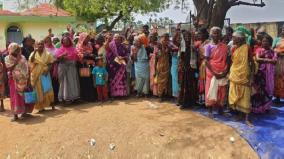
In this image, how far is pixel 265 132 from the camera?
583 cm

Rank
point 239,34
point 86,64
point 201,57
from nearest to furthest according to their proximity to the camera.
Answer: point 239,34 → point 201,57 → point 86,64

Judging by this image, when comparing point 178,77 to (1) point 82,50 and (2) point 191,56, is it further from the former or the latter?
(1) point 82,50

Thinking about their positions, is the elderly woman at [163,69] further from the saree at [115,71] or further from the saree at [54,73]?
the saree at [54,73]

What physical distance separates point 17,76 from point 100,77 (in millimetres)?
1885

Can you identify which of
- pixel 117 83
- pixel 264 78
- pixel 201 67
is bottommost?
pixel 117 83

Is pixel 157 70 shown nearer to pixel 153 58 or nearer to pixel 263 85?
pixel 153 58

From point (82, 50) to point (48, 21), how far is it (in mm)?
13339

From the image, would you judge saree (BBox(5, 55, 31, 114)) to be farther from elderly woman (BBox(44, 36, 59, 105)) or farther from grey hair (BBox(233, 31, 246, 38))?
grey hair (BBox(233, 31, 246, 38))

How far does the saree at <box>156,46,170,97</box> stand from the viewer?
8023mm

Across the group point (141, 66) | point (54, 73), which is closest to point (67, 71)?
point (54, 73)

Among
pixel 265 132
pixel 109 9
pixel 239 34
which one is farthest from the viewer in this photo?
→ pixel 109 9

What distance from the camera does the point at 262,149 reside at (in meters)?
5.39

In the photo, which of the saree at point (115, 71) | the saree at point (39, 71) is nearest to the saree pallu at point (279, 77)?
the saree at point (115, 71)

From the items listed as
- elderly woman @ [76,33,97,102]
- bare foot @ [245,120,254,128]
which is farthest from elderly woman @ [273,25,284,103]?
elderly woman @ [76,33,97,102]
